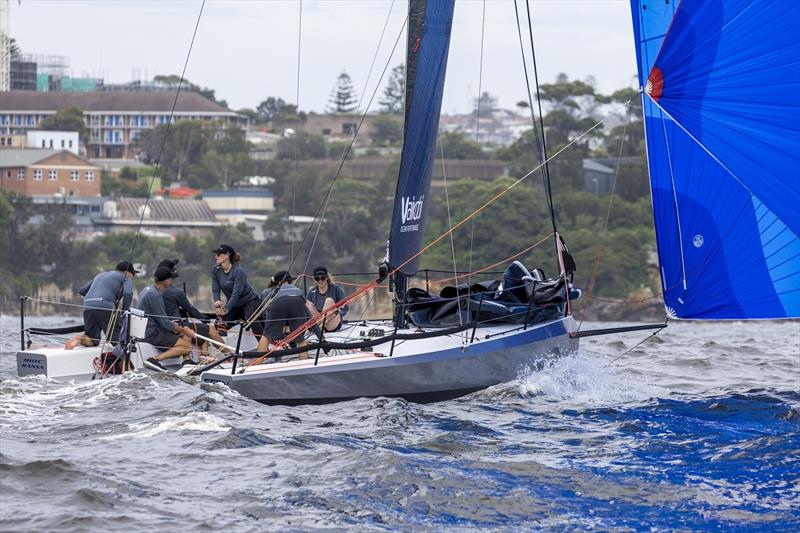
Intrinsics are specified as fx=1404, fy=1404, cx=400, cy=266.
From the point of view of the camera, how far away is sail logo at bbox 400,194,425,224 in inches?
540

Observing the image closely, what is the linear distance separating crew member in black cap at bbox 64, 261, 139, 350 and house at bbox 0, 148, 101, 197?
6144 centimetres

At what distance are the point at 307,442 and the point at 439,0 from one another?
5172mm

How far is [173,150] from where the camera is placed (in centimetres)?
8306

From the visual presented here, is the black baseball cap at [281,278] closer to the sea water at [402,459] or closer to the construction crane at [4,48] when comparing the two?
the sea water at [402,459]

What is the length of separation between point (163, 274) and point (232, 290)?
916mm

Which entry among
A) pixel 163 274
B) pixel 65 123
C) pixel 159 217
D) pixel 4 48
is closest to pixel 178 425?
pixel 163 274

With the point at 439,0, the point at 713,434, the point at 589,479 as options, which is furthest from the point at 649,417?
the point at 439,0

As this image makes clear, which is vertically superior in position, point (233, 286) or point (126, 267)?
point (126, 267)

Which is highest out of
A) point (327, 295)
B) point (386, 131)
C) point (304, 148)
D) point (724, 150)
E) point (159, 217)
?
point (386, 131)

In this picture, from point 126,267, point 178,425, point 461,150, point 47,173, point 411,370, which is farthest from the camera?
point 461,150

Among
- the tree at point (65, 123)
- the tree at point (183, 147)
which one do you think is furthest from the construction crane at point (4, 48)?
the tree at point (183, 147)

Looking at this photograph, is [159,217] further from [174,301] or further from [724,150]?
[724,150]

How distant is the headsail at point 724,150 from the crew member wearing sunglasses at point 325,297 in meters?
3.34

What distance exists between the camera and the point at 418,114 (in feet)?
45.0
